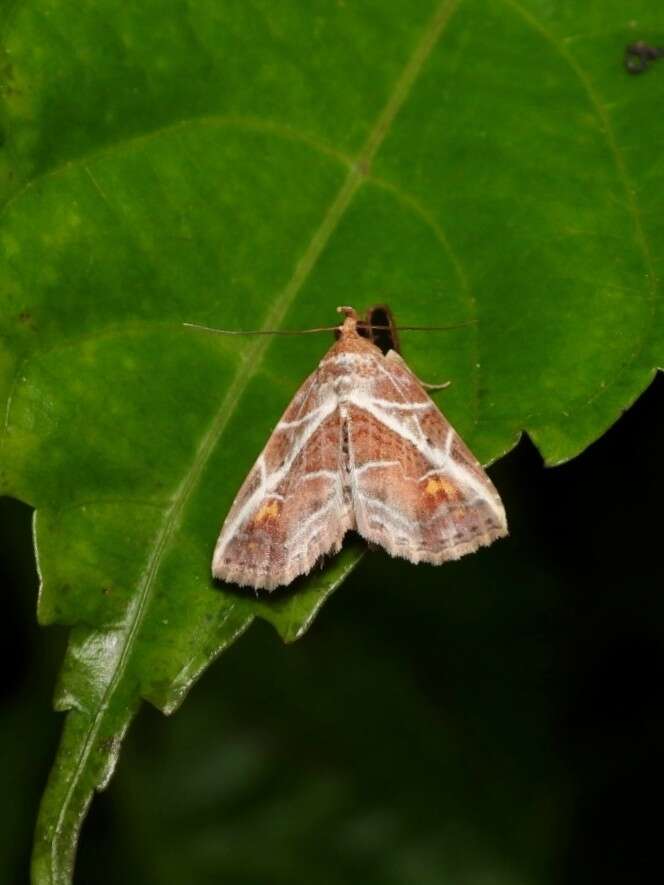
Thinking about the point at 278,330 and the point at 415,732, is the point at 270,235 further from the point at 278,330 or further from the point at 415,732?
the point at 415,732

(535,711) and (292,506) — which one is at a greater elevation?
(292,506)

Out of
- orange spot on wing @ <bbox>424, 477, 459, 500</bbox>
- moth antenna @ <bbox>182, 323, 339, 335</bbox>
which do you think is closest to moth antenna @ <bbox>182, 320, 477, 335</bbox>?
moth antenna @ <bbox>182, 323, 339, 335</bbox>

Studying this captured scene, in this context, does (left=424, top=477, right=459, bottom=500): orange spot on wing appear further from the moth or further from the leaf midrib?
the leaf midrib

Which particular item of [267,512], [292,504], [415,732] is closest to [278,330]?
[267,512]

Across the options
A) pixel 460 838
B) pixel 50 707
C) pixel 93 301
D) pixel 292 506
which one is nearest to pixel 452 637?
pixel 460 838

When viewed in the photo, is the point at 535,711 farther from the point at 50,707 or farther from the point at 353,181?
the point at 353,181

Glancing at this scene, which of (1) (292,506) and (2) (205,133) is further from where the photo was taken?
(1) (292,506)

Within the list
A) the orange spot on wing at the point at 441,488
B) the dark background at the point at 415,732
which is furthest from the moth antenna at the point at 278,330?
the dark background at the point at 415,732
